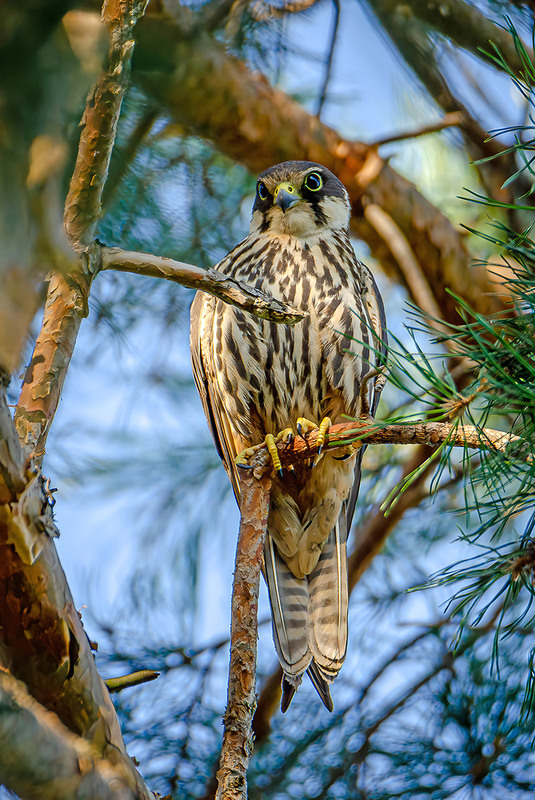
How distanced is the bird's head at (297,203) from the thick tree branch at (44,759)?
78.6 inches

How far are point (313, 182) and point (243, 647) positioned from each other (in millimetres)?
1835

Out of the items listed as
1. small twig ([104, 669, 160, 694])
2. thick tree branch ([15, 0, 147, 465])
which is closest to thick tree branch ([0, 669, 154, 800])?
small twig ([104, 669, 160, 694])

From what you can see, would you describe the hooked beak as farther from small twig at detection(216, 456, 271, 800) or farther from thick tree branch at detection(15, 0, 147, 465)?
thick tree branch at detection(15, 0, 147, 465)

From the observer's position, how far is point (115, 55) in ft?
3.94

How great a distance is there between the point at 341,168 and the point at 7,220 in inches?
106

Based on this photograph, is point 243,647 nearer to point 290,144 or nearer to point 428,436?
point 428,436

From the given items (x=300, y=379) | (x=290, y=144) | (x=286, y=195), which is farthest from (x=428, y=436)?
(x=290, y=144)

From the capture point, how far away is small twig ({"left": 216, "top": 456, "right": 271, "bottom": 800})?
4.71ft

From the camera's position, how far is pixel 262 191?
291cm

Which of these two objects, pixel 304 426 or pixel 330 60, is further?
pixel 330 60

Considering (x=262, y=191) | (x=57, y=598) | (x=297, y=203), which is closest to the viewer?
(x=57, y=598)

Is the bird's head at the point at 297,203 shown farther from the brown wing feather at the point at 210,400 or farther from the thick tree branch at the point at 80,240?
the thick tree branch at the point at 80,240

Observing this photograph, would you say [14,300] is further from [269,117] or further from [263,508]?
[269,117]

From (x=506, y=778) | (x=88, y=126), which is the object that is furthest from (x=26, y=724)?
(x=506, y=778)
